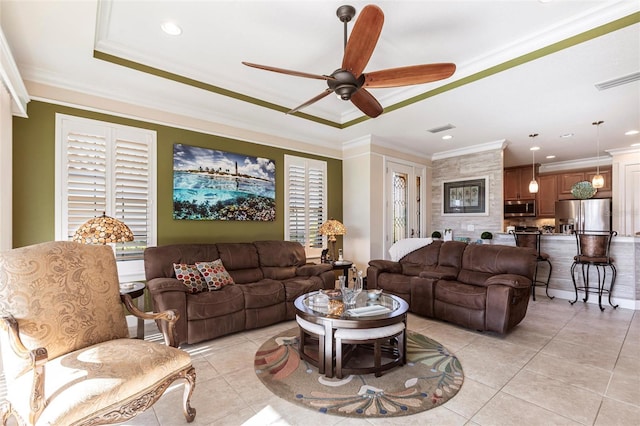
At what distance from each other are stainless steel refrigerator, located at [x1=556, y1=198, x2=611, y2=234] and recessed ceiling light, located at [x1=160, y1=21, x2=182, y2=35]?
8714mm

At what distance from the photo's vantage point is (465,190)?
249 inches

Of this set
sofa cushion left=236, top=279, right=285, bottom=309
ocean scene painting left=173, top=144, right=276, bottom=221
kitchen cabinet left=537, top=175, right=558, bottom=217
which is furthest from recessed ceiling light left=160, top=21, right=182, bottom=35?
kitchen cabinet left=537, top=175, right=558, bottom=217

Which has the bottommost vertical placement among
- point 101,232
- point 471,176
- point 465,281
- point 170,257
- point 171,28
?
point 465,281

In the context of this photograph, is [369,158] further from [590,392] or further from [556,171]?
[556,171]

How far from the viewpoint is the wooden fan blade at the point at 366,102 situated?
2.70 meters

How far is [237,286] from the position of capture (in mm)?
3607

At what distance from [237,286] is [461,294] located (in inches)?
106

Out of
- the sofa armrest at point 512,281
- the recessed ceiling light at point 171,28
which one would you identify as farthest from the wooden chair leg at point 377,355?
the recessed ceiling light at point 171,28

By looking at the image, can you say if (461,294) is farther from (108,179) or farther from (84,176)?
(84,176)

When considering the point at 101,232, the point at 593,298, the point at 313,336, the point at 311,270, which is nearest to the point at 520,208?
the point at 593,298

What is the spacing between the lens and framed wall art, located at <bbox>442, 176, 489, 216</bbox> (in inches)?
237

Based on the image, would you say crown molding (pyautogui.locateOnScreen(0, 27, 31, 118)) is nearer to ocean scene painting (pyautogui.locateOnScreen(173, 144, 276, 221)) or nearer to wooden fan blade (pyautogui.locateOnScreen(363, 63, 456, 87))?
ocean scene painting (pyautogui.locateOnScreen(173, 144, 276, 221))

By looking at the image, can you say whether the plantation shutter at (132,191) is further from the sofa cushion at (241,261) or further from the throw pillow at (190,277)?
the sofa cushion at (241,261)

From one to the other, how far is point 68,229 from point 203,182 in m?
1.60
